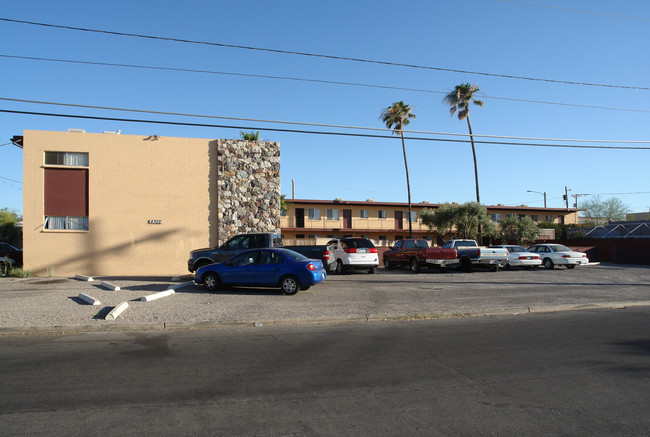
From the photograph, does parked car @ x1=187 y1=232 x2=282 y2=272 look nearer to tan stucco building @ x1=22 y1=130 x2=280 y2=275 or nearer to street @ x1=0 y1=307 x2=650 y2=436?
tan stucco building @ x1=22 y1=130 x2=280 y2=275

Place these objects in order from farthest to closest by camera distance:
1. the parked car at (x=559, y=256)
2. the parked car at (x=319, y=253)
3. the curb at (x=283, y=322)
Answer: the parked car at (x=559, y=256), the parked car at (x=319, y=253), the curb at (x=283, y=322)

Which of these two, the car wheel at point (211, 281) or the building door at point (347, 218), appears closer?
the car wheel at point (211, 281)

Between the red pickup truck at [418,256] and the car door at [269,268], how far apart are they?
435 inches

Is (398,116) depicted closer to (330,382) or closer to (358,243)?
(358,243)

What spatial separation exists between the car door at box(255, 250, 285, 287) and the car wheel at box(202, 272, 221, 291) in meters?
1.35

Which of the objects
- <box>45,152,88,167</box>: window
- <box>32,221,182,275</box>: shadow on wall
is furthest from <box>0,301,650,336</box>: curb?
<box>45,152,88,167</box>: window

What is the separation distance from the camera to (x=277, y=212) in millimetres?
24109

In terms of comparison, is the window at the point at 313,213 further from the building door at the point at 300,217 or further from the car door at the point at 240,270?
the car door at the point at 240,270

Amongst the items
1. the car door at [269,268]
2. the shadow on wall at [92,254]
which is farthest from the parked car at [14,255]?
the car door at [269,268]

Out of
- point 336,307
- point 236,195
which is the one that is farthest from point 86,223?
point 336,307

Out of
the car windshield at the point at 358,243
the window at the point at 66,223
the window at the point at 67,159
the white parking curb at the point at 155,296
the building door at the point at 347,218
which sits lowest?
the white parking curb at the point at 155,296

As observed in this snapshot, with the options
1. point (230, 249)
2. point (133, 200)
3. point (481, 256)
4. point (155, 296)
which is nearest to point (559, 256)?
point (481, 256)

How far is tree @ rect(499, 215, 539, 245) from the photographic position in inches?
1585

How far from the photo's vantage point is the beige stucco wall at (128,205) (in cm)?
2167
